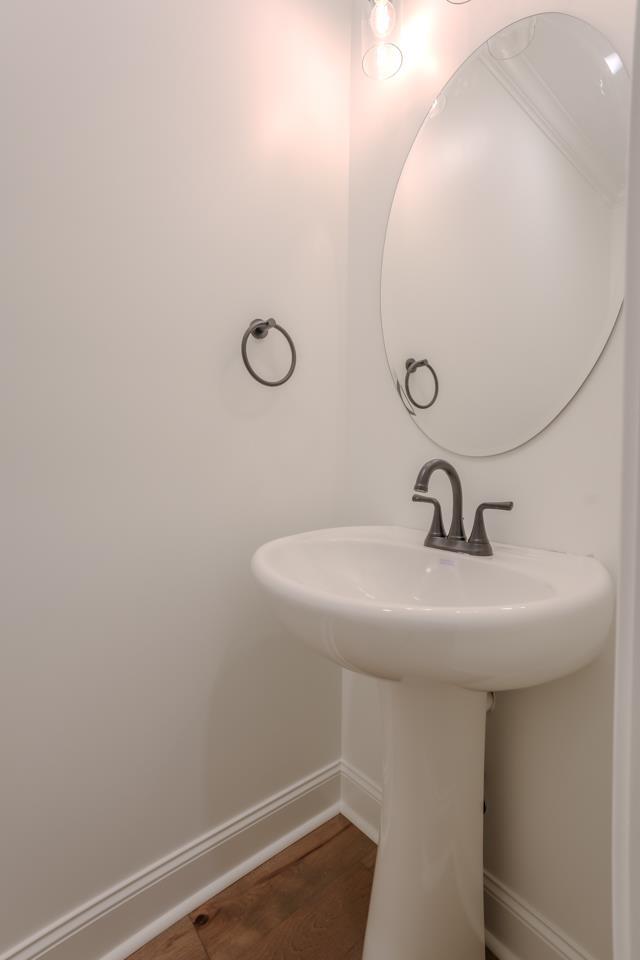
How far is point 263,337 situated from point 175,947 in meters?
1.36

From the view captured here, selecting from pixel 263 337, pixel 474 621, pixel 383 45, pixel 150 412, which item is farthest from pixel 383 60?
pixel 474 621

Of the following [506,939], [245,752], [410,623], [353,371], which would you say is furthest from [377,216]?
[506,939]

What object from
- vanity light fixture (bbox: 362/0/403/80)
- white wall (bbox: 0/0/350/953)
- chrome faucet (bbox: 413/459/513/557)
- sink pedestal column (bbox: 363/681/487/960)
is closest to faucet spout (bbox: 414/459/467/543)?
chrome faucet (bbox: 413/459/513/557)

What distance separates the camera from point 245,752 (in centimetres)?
116

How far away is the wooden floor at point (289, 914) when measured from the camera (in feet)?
3.13

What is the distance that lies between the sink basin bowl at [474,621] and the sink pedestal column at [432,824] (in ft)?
0.67

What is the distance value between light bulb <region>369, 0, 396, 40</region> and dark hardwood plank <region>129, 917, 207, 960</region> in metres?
2.11

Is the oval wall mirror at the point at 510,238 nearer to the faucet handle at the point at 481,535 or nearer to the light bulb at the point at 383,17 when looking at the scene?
the faucet handle at the point at 481,535

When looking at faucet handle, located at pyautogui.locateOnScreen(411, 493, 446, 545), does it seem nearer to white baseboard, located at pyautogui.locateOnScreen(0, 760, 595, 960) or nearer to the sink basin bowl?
the sink basin bowl

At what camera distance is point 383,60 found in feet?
3.76

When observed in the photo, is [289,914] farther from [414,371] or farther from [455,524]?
[414,371]

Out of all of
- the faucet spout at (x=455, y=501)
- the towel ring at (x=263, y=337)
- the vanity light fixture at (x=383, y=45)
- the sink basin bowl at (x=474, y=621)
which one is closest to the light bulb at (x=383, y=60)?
the vanity light fixture at (x=383, y=45)

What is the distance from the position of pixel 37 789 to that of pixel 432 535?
0.92m

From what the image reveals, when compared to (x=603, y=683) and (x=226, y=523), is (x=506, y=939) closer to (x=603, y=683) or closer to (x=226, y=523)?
(x=603, y=683)
